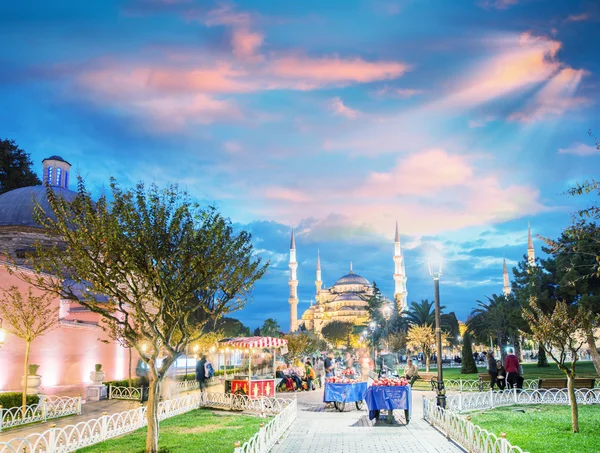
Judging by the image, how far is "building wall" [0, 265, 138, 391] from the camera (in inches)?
799

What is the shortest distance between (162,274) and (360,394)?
9.08 meters

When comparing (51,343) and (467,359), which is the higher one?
(51,343)

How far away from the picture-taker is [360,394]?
648 inches

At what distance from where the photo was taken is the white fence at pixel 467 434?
7695 mm

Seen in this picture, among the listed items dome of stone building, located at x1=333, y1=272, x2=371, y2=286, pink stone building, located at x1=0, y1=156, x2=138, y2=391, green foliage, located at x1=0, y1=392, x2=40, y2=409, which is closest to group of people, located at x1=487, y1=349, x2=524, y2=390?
pink stone building, located at x1=0, y1=156, x2=138, y2=391

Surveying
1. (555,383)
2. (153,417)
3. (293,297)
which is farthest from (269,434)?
(293,297)

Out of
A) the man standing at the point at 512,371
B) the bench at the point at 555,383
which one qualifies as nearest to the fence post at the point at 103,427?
the man standing at the point at 512,371

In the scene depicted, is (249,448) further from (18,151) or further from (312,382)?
(18,151)

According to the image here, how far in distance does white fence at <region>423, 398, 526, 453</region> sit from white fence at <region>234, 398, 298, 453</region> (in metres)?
3.59

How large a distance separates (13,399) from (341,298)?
109 m

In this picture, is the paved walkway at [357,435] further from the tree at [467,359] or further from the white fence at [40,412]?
the tree at [467,359]

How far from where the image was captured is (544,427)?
11.6 metres

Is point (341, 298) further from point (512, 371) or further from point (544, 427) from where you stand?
point (544, 427)

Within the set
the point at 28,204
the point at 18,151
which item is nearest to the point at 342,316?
the point at 18,151
